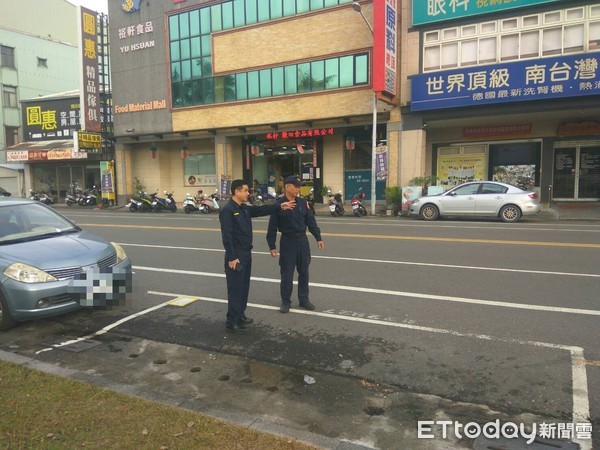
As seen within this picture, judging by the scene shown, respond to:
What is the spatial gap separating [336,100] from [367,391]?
19.7m

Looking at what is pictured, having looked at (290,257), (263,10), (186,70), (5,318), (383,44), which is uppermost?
(263,10)

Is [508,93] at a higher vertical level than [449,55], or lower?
lower

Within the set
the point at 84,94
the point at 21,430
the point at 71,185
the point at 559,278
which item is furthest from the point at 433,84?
the point at 71,185

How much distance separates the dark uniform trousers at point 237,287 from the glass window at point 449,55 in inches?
686

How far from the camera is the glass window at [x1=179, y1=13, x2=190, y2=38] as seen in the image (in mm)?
26281

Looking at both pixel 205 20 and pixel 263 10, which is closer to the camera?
pixel 263 10

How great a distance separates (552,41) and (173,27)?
19.8m

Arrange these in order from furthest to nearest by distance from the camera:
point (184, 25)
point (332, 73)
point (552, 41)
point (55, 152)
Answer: point (55, 152) → point (184, 25) → point (332, 73) → point (552, 41)

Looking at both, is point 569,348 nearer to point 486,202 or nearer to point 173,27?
point 486,202

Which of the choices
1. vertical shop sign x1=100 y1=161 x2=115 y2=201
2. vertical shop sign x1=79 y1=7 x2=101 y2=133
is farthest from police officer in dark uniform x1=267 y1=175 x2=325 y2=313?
vertical shop sign x1=79 y1=7 x2=101 y2=133

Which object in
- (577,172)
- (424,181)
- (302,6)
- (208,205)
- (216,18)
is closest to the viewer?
(424,181)

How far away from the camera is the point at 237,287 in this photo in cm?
515

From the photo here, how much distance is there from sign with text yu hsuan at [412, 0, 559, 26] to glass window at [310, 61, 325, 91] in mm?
4786

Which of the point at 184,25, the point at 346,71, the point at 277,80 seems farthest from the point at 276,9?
the point at 184,25
